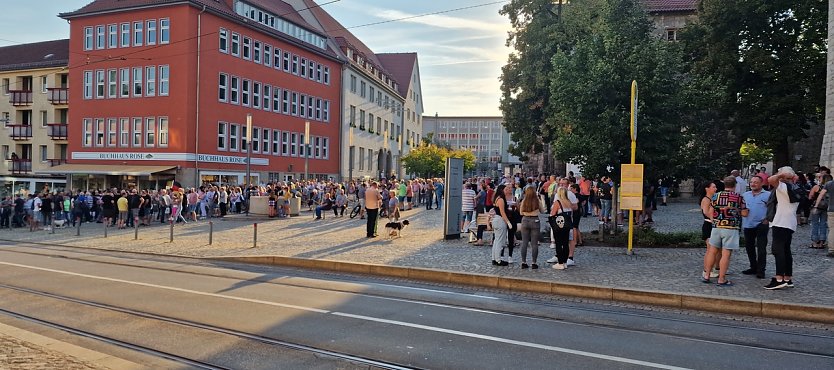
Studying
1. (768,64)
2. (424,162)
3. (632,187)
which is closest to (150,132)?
(424,162)

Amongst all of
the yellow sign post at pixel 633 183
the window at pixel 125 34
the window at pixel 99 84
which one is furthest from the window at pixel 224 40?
the yellow sign post at pixel 633 183

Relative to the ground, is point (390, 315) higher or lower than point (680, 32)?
lower

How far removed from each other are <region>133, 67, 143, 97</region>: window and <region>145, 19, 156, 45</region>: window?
6.16 ft

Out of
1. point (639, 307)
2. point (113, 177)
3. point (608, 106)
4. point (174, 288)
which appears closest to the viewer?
point (639, 307)

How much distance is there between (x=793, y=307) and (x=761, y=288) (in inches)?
54.2

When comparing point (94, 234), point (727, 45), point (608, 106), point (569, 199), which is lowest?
point (94, 234)

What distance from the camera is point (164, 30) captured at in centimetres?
3962

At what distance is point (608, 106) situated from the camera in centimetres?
1620

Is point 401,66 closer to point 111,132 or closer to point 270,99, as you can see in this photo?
point 270,99

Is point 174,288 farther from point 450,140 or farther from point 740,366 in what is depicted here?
point 450,140

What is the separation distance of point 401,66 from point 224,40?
148ft

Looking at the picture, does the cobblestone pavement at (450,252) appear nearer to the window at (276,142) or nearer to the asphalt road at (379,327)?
the asphalt road at (379,327)

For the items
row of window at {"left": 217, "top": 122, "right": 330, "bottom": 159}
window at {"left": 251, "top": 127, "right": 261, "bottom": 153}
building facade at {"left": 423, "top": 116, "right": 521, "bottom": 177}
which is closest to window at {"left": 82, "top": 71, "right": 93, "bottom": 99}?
row of window at {"left": 217, "top": 122, "right": 330, "bottom": 159}

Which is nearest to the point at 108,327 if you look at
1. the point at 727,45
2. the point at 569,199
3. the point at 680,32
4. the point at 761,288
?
the point at 569,199
